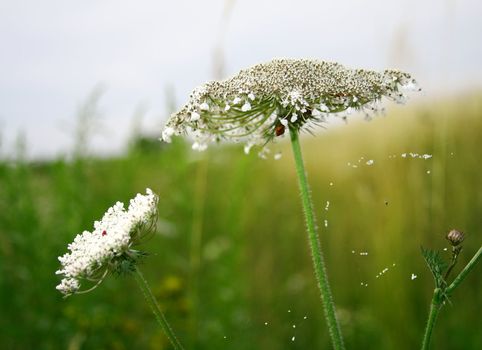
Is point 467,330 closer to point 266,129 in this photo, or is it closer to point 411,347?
point 411,347

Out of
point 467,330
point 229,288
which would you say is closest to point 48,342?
point 229,288

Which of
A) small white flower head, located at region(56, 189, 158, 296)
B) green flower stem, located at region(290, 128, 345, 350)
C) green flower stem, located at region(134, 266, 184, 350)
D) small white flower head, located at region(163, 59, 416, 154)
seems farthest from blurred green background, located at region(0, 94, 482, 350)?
green flower stem, located at region(134, 266, 184, 350)

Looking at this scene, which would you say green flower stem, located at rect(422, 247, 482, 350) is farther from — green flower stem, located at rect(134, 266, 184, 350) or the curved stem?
green flower stem, located at rect(134, 266, 184, 350)

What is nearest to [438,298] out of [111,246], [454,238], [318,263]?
[454,238]

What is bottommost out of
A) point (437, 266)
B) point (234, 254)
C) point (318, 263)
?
point (437, 266)

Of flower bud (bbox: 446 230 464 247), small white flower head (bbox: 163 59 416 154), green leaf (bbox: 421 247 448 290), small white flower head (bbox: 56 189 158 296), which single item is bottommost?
green leaf (bbox: 421 247 448 290)

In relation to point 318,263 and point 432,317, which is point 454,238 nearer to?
point 432,317

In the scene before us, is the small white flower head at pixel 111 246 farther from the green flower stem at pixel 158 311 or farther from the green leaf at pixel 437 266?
the green leaf at pixel 437 266
